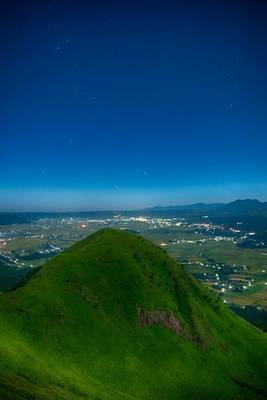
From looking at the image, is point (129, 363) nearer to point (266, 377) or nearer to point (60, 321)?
point (60, 321)

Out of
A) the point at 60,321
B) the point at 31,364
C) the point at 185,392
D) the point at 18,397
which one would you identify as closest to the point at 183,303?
the point at 185,392

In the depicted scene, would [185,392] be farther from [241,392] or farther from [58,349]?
[58,349]

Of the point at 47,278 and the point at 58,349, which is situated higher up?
the point at 47,278

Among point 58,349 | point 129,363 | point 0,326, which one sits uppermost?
point 0,326

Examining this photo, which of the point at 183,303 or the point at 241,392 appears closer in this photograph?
the point at 241,392

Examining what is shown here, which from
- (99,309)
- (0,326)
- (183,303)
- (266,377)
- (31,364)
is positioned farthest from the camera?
(183,303)

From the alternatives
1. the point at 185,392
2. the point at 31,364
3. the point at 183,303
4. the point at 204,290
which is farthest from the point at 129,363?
the point at 204,290

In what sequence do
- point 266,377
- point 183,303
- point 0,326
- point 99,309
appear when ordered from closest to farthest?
1. point 0,326
2. point 99,309
3. point 266,377
4. point 183,303
